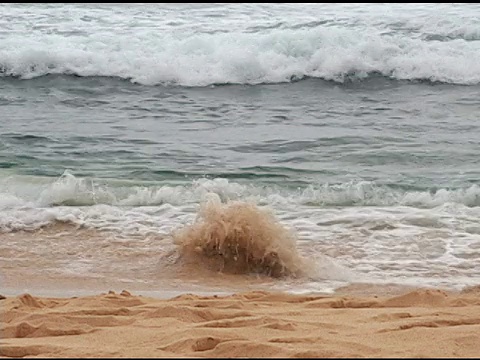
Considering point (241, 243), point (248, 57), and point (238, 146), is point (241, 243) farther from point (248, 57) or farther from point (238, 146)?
point (248, 57)

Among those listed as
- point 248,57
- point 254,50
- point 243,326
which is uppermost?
point 254,50

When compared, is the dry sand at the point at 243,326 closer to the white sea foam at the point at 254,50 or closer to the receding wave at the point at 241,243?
the receding wave at the point at 241,243

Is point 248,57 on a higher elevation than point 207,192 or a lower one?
higher

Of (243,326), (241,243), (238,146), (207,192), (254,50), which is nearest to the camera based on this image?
(243,326)

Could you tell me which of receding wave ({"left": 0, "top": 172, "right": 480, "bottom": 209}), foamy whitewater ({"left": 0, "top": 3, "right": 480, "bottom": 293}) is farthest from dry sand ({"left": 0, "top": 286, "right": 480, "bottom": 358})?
receding wave ({"left": 0, "top": 172, "right": 480, "bottom": 209})

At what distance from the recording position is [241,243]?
602 cm

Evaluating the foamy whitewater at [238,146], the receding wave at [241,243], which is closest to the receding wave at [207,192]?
the foamy whitewater at [238,146]

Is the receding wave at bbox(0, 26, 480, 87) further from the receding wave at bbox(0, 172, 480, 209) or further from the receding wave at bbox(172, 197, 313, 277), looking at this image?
the receding wave at bbox(172, 197, 313, 277)

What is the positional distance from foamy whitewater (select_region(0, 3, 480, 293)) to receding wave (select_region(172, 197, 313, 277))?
1 cm

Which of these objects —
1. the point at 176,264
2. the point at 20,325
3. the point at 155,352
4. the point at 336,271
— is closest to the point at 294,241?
the point at 336,271

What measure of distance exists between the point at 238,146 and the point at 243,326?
7.05 m

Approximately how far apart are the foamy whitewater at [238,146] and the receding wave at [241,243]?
0.04 ft

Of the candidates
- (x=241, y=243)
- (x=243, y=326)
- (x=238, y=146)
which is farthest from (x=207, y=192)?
(x=243, y=326)

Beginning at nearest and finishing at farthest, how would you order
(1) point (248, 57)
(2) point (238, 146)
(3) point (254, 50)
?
(2) point (238, 146)
(1) point (248, 57)
(3) point (254, 50)
